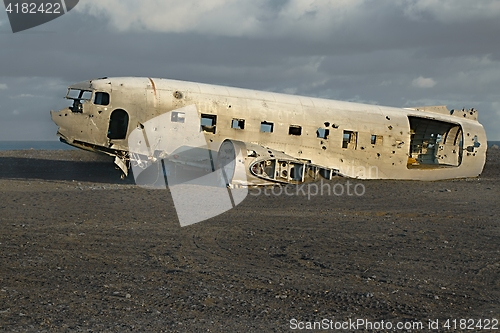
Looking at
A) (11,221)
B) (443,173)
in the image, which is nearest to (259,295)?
(11,221)

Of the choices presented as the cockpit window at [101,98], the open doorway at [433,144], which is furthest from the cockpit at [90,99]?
the open doorway at [433,144]

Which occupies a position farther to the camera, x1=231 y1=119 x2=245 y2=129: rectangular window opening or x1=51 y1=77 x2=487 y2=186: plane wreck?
x1=231 y1=119 x2=245 y2=129: rectangular window opening

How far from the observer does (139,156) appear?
829 inches

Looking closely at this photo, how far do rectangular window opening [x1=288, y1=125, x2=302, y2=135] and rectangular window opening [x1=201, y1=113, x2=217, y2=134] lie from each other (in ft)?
9.69

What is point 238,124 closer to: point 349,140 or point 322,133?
point 322,133

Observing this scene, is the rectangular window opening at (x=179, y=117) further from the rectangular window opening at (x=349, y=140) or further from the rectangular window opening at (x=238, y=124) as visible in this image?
the rectangular window opening at (x=349, y=140)

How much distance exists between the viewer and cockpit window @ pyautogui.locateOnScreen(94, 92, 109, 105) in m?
20.5

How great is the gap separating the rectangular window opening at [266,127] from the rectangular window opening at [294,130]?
2.43 ft

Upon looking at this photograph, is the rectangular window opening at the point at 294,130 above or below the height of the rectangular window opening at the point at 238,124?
below

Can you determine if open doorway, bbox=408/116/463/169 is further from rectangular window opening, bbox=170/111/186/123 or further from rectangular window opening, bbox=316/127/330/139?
rectangular window opening, bbox=170/111/186/123

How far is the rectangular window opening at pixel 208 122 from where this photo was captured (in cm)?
2147

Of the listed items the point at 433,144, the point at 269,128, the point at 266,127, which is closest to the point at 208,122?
the point at 266,127

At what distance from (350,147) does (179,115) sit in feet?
23.3

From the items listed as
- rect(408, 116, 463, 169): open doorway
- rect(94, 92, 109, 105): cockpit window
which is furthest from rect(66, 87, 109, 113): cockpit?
rect(408, 116, 463, 169): open doorway
